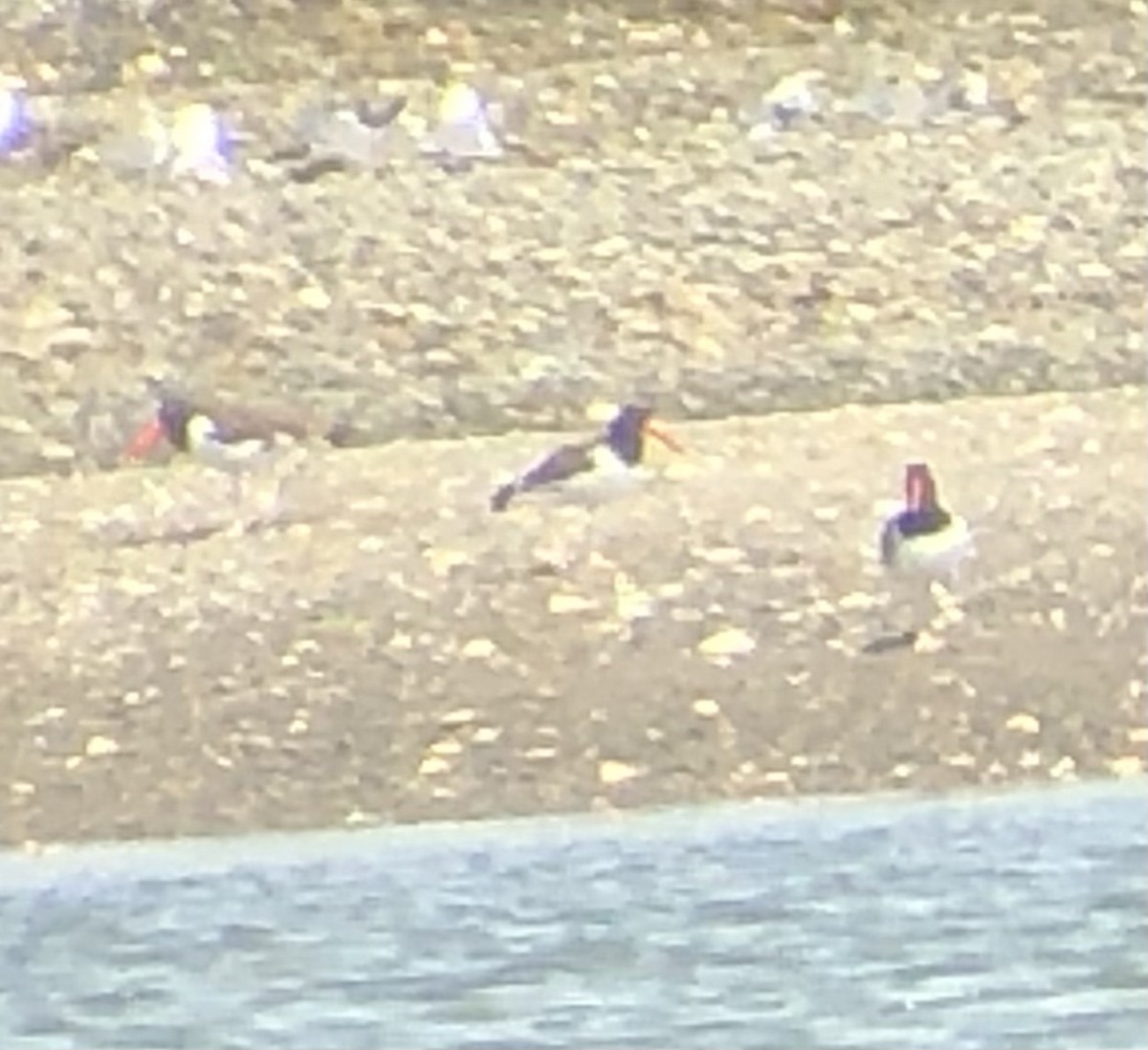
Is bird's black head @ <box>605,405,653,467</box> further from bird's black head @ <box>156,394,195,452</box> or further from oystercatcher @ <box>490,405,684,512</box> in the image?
bird's black head @ <box>156,394,195,452</box>

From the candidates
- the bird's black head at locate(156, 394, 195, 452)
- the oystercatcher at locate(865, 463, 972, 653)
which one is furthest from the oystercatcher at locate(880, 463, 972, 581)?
the bird's black head at locate(156, 394, 195, 452)

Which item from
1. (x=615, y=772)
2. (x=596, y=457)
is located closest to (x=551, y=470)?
(x=596, y=457)

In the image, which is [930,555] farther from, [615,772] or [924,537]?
[615,772]

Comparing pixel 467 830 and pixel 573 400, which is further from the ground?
pixel 573 400

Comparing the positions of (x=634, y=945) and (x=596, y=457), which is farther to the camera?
(x=596, y=457)

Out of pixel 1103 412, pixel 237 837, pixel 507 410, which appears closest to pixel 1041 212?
pixel 1103 412

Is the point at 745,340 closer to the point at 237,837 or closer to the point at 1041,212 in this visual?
the point at 1041,212
